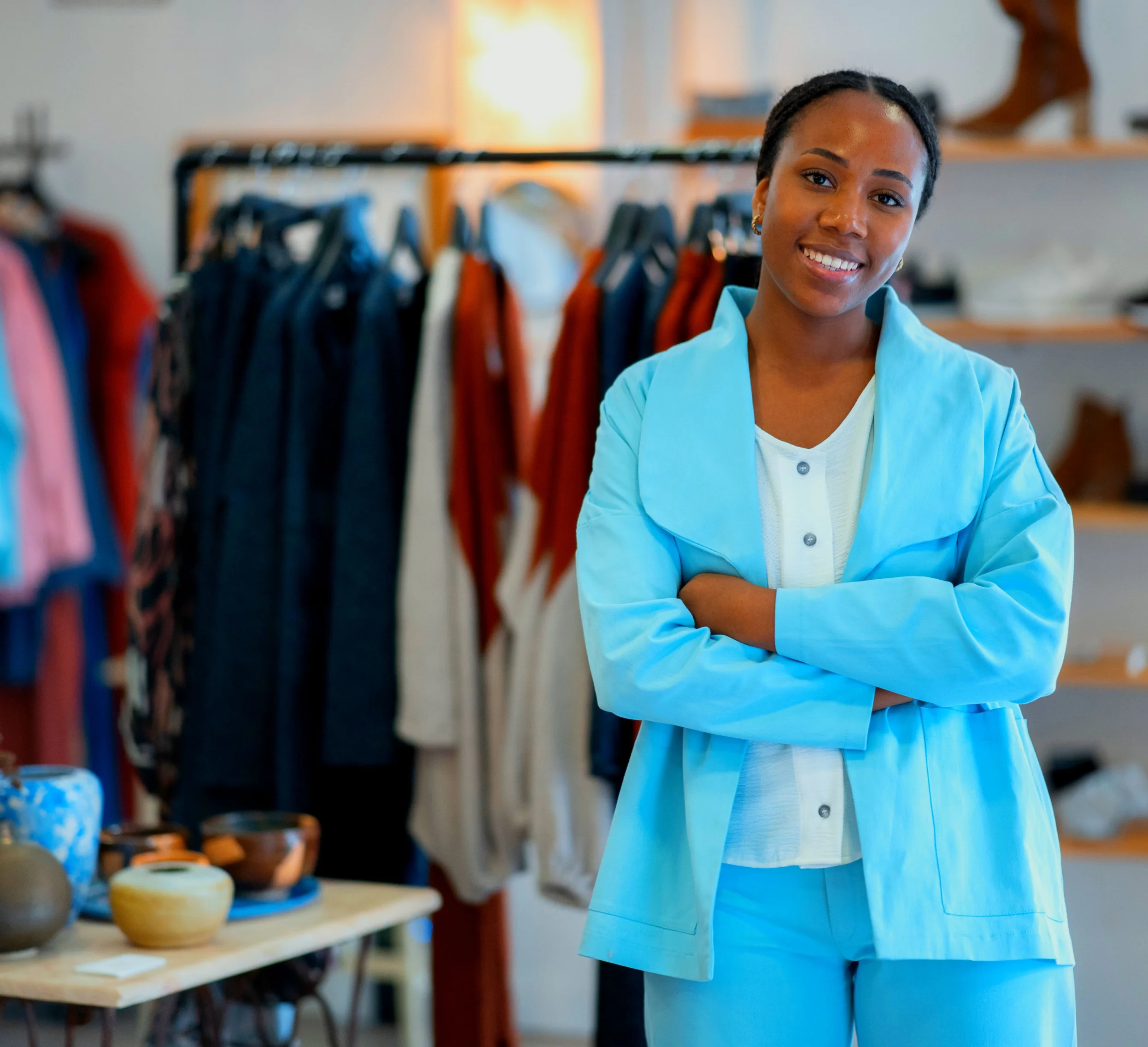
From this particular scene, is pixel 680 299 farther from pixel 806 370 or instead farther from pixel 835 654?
pixel 835 654

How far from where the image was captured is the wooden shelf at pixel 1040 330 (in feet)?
9.71

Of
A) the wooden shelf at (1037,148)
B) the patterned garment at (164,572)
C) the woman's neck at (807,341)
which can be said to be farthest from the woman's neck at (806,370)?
the wooden shelf at (1037,148)

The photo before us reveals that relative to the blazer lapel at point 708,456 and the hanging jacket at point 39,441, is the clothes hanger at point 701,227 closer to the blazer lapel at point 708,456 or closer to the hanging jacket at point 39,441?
the blazer lapel at point 708,456

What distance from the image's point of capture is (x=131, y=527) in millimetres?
3635

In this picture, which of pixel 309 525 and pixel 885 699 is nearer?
pixel 885 699

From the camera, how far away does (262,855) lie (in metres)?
1.68

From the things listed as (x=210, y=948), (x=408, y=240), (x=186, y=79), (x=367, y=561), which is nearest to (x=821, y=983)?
(x=210, y=948)

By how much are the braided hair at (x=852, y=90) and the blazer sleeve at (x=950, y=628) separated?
36 centimetres

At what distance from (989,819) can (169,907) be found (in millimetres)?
852

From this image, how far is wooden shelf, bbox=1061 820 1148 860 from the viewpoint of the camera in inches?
114

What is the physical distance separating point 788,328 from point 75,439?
260 centimetres

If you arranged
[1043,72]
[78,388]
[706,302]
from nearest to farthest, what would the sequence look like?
[706,302] → [1043,72] → [78,388]

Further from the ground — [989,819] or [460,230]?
[460,230]

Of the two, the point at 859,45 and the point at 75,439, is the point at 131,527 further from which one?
the point at 859,45
